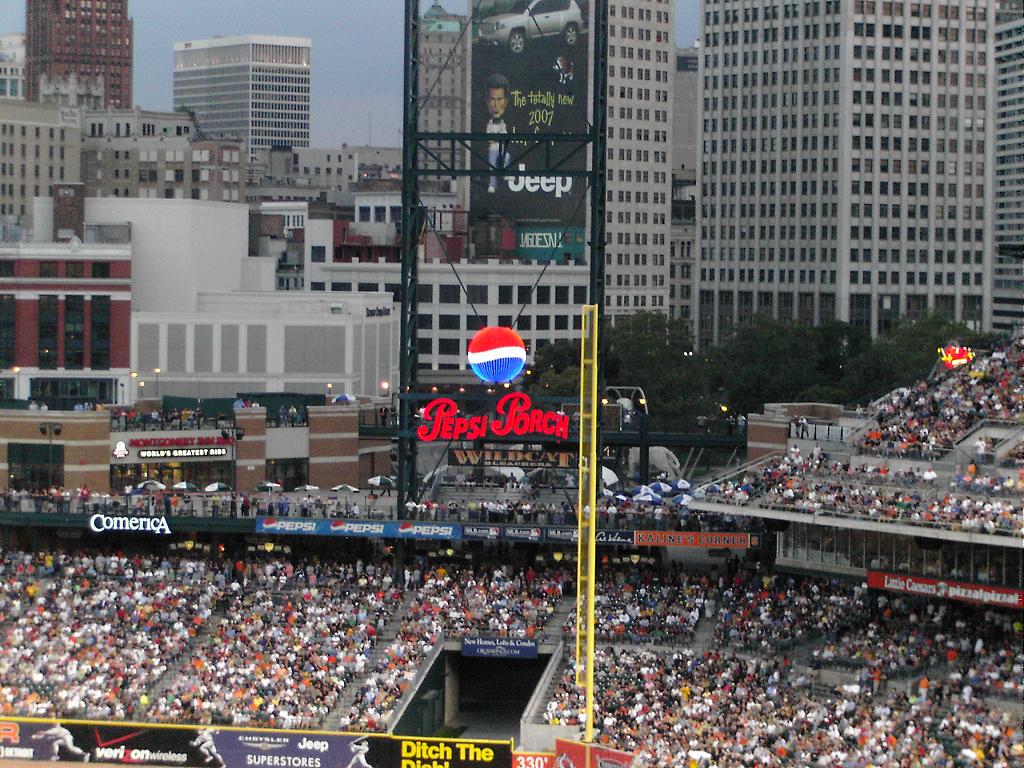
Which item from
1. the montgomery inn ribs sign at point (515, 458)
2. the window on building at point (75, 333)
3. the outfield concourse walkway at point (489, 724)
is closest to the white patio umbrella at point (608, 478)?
the montgomery inn ribs sign at point (515, 458)

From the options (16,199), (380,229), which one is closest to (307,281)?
(380,229)

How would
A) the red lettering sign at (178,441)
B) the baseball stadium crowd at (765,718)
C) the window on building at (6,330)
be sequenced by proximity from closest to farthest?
the baseball stadium crowd at (765,718), the red lettering sign at (178,441), the window on building at (6,330)

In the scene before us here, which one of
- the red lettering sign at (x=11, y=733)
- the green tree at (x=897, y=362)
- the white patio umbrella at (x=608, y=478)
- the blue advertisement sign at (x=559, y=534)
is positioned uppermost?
the green tree at (x=897, y=362)

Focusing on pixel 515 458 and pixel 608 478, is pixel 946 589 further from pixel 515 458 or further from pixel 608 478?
pixel 608 478

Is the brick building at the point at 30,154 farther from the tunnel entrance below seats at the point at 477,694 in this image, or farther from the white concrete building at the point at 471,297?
the tunnel entrance below seats at the point at 477,694

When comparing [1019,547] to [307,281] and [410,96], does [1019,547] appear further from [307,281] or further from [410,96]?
[307,281]

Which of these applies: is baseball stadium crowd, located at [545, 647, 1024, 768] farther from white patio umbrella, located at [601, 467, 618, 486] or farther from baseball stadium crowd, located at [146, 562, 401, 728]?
white patio umbrella, located at [601, 467, 618, 486]
